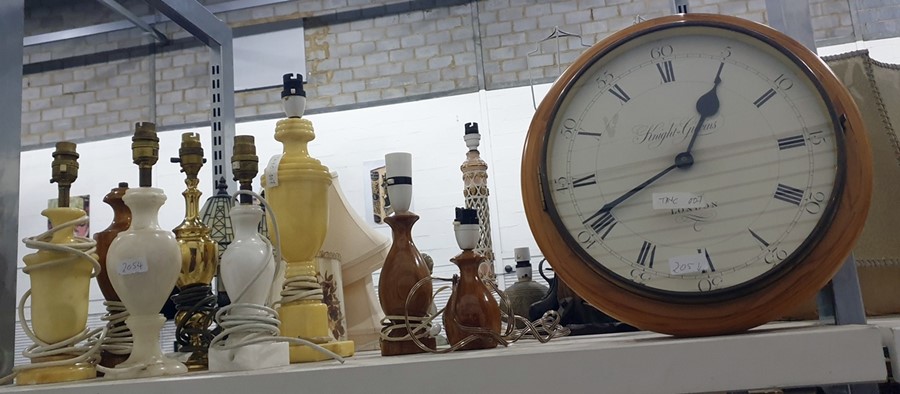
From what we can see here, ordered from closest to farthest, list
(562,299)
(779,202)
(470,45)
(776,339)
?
(776,339), (779,202), (562,299), (470,45)

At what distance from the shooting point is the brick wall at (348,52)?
13.0 ft

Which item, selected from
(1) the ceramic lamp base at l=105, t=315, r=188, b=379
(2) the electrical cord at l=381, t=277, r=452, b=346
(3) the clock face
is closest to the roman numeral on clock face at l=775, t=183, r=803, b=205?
(3) the clock face

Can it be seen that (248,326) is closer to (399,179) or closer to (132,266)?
(132,266)

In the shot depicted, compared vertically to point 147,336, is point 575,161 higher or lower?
higher

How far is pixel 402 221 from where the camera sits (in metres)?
0.82

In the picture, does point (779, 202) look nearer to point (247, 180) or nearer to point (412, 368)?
point (412, 368)

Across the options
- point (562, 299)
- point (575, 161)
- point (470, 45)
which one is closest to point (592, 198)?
point (575, 161)

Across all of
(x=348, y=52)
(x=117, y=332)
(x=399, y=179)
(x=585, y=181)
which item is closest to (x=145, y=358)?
(x=117, y=332)

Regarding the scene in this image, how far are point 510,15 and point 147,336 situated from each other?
11.9 feet

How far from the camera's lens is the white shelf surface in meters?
0.50

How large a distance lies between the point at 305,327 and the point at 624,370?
1.31ft

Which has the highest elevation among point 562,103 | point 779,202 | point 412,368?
point 562,103

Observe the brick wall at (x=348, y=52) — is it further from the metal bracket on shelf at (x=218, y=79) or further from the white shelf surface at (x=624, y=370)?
the white shelf surface at (x=624, y=370)

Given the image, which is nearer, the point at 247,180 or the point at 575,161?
the point at 575,161
